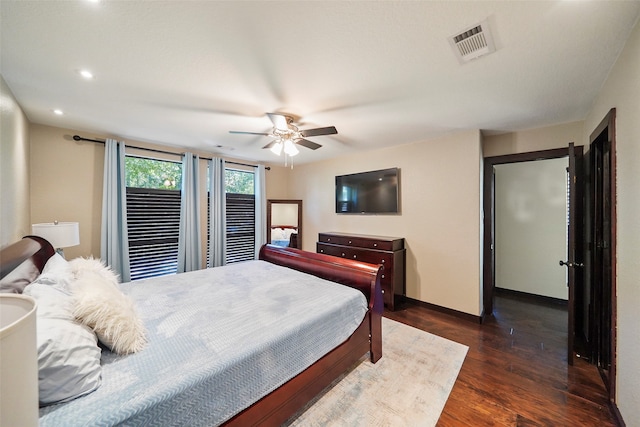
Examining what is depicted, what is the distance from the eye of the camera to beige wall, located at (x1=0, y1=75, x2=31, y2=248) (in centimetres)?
182

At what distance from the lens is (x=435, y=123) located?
2836 millimetres

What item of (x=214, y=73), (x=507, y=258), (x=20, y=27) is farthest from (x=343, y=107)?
(x=507, y=258)

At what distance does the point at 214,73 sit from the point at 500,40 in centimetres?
194

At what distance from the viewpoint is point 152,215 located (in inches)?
149

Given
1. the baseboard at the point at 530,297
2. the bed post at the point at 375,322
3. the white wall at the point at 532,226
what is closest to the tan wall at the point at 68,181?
the bed post at the point at 375,322

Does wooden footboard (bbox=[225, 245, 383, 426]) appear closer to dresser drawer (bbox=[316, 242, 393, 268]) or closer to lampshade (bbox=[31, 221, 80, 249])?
dresser drawer (bbox=[316, 242, 393, 268])

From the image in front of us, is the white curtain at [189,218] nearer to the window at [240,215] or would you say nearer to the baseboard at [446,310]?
the window at [240,215]

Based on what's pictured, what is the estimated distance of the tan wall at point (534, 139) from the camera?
276 centimetres

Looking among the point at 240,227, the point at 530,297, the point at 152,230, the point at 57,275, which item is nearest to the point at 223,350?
the point at 57,275

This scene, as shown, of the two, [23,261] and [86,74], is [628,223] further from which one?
[23,261]

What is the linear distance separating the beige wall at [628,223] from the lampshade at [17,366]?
2.58m

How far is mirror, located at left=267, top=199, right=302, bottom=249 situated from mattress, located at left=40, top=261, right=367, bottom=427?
2855 millimetres

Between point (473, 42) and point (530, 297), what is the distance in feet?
13.6

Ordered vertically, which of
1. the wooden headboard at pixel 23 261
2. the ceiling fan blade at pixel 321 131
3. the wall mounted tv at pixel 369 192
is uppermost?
the ceiling fan blade at pixel 321 131
